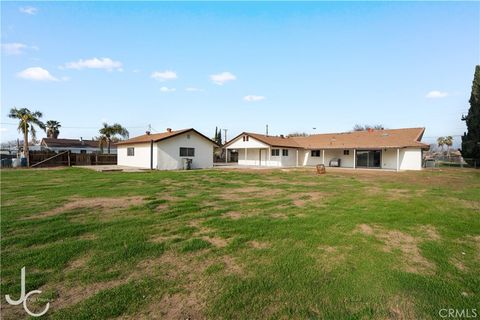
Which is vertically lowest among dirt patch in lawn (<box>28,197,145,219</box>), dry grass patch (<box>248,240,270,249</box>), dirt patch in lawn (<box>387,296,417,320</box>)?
dirt patch in lawn (<box>387,296,417,320</box>)

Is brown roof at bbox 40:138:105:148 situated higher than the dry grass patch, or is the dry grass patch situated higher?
brown roof at bbox 40:138:105:148

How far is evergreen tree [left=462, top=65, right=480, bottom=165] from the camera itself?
32.7 meters

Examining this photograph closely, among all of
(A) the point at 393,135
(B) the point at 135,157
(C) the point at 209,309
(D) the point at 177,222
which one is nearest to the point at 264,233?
(D) the point at 177,222

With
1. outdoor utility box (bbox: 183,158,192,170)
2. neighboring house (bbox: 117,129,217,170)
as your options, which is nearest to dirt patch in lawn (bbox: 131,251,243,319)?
neighboring house (bbox: 117,129,217,170)

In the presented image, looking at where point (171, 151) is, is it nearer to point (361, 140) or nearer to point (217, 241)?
point (217, 241)

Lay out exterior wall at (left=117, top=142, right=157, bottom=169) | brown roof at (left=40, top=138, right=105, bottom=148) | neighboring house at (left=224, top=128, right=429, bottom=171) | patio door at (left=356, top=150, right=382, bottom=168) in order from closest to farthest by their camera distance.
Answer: exterior wall at (left=117, top=142, right=157, bottom=169), neighboring house at (left=224, top=128, right=429, bottom=171), patio door at (left=356, top=150, right=382, bottom=168), brown roof at (left=40, top=138, right=105, bottom=148)

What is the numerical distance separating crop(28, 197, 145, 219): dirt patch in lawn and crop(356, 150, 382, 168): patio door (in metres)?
29.9

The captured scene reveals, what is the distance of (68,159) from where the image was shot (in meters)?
30.2

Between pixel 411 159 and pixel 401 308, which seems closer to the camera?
pixel 401 308

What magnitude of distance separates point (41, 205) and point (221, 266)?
6419 millimetres

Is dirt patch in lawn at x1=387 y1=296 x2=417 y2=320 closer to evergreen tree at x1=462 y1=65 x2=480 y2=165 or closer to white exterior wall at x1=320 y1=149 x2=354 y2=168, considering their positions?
white exterior wall at x1=320 y1=149 x2=354 y2=168

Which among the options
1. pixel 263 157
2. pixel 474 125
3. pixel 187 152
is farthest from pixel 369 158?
pixel 187 152

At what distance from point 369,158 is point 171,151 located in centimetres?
2320

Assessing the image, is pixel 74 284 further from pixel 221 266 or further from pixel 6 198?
pixel 6 198
